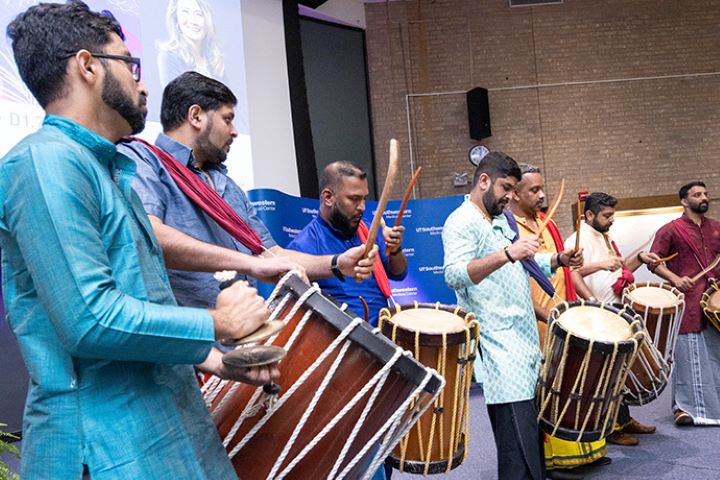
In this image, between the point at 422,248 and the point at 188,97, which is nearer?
the point at 188,97

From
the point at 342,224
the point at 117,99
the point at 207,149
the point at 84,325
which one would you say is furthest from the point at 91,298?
the point at 342,224

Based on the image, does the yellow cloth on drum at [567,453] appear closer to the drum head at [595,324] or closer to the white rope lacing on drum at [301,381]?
the drum head at [595,324]

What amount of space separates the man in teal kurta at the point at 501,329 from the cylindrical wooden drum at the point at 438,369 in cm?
28

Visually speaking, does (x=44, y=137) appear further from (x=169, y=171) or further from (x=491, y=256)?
(x=491, y=256)

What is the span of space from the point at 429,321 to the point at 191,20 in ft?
11.5

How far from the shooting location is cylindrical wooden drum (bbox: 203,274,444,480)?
1.40 metres

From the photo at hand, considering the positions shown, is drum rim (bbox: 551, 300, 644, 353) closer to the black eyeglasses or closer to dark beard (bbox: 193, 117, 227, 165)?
dark beard (bbox: 193, 117, 227, 165)

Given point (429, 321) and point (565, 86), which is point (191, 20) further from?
point (565, 86)

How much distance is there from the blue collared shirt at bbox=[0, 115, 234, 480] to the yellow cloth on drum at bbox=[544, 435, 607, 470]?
340cm

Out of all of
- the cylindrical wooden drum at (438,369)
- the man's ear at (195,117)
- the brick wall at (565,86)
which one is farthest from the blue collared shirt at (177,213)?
the brick wall at (565,86)

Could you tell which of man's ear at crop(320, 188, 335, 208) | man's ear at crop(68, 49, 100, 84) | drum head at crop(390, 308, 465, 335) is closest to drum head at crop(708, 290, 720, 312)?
drum head at crop(390, 308, 465, 335)

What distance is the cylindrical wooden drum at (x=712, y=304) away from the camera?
5328mm

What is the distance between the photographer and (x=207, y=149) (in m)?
2.16

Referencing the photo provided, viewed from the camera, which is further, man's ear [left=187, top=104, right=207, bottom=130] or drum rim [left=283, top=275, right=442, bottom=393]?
man's ear [left=187, top=104, right=207, bottom=130]
